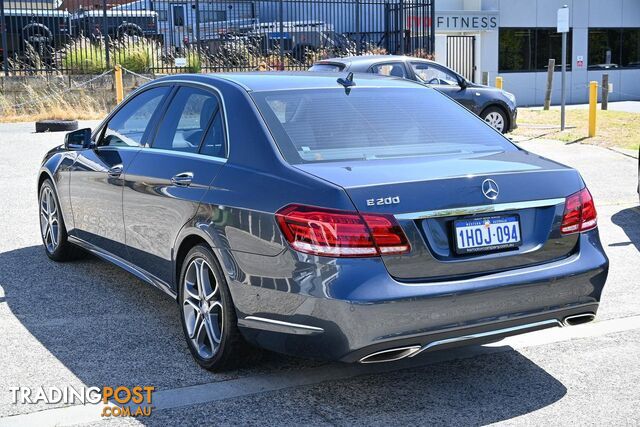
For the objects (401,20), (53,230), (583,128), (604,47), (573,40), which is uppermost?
(401,20)

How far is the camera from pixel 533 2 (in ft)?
107

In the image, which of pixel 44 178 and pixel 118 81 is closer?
pixel 44 178

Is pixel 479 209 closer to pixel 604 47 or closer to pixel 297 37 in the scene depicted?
pixel 297 37

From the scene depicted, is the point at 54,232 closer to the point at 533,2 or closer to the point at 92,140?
the point at 92,140

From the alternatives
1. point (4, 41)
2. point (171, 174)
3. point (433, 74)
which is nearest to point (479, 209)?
point (171, 174)

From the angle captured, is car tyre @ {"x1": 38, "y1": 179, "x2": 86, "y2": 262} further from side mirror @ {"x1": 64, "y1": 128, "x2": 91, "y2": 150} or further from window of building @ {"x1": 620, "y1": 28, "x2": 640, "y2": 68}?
window of building @ {"x1": 620, "y1": 28, "x2": 640, "y2": 68}

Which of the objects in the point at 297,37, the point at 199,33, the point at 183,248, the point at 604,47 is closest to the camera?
the point at 183,248

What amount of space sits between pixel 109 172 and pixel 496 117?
12.6m

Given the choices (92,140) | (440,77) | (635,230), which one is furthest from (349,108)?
(440,77)

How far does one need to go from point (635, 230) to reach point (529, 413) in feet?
16.1

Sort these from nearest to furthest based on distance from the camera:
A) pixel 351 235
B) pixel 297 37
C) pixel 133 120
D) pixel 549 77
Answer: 1. pixel 351 235
2. pixel 133 120
3. pixel 297 37
4. pixel 549 77

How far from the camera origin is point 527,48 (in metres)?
32.8

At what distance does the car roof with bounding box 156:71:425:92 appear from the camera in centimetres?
527

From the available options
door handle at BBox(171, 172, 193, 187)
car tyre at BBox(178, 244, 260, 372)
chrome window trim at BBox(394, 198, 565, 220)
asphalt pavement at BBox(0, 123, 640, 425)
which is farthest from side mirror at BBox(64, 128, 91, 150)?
chrome window trim at BBox(394, 198, 565, 220)
